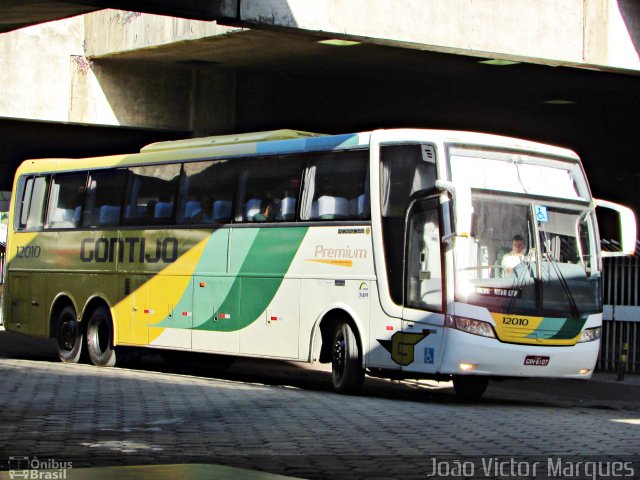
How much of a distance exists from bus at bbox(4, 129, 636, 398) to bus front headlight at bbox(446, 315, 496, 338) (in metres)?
0.02

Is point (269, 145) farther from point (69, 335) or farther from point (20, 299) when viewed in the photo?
point (20, 299)

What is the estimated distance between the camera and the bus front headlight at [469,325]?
51.7ft

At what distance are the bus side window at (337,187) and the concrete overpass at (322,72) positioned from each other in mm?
1895

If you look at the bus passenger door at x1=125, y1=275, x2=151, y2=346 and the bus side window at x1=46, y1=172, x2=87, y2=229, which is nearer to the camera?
the bus passenger door at x1=125, y1=275, x2=151, y2=346

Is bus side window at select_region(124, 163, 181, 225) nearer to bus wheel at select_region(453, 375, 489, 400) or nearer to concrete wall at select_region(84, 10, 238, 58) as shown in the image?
concrete wall at select_region(84, 10, 238, 58)

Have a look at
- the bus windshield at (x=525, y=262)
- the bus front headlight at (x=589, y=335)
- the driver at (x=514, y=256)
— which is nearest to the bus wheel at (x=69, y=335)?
Result: the bus windshield at (x=525, y=262)

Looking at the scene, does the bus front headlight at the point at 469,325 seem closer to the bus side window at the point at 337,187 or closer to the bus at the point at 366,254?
the bus at the point at 366,254

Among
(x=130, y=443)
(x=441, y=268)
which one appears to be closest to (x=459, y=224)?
(x=441, y=268)

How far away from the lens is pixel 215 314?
19.4 metres

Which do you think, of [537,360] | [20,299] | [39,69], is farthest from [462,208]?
[39,69]

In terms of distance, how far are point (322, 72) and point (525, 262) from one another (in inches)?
406

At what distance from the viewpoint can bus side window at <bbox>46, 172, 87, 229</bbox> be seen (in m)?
22.8

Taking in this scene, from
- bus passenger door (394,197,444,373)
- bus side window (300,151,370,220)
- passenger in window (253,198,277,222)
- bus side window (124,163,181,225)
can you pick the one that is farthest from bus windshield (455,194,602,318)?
bus side window (124,163,181,225)

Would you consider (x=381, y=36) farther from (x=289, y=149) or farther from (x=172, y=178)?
(x=172, y=178)
